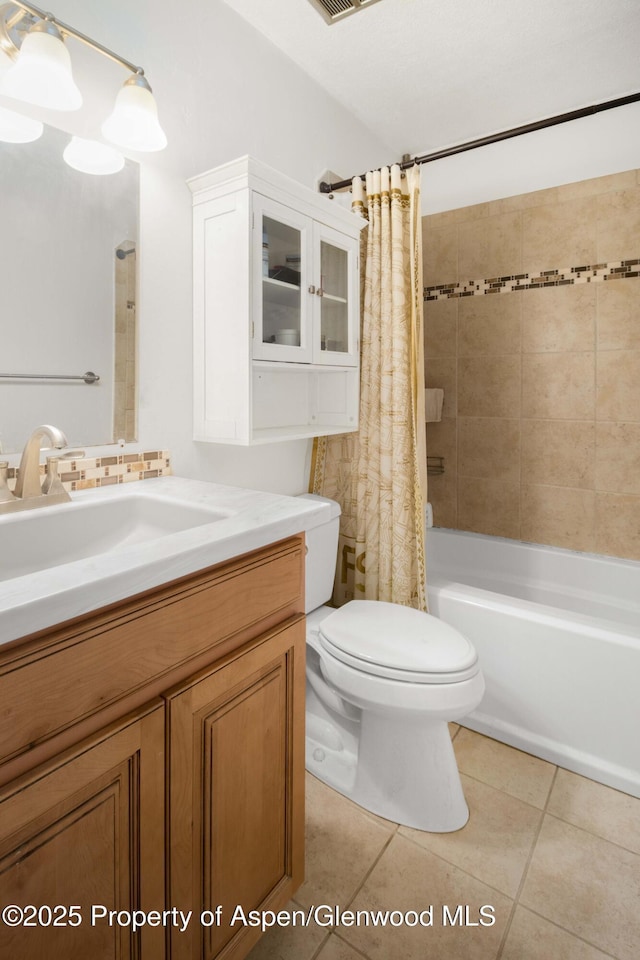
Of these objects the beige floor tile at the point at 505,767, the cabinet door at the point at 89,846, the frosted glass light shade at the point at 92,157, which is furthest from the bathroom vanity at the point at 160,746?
the frosted glass light shade at the point at 92,157

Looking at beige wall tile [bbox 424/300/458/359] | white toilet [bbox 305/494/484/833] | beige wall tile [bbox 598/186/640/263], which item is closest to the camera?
white toilet [bbox 305/494/484/833]

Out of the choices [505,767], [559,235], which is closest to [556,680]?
[505,767]

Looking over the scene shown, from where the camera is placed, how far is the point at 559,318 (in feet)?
7.58

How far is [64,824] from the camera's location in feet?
2.09

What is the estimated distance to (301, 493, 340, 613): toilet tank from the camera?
66.3 inches

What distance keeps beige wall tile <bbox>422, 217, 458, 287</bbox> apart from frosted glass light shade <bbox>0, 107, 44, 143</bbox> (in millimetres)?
1940

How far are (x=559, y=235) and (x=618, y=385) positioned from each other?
71 cm

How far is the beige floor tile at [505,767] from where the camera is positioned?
1.53m

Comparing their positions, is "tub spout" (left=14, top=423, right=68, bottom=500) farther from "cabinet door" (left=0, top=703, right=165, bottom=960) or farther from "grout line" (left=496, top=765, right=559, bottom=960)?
"grout line" (left=496, top=765, right=559, bottom=960)

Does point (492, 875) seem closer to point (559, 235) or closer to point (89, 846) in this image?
point (89, 846)

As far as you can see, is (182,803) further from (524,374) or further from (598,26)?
(598,26)

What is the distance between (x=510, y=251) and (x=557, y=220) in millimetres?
220

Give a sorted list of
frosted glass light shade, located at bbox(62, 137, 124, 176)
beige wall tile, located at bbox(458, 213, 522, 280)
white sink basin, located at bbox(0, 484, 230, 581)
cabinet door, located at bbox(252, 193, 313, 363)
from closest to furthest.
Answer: white sink basin, located at bbox(0, 484, 230, 581), frosted glass light shade, located at bbox(62, 137, 124, 176), cabinet door, located at bbox(252, 193, 313, 363), beige wall tile, located at bbox(458, 213, 522, 280)

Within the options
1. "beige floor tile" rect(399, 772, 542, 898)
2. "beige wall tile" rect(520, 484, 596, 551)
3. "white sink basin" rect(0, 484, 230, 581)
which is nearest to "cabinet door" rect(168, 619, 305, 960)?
"white sink basin" rect(0, 484, 230, 581)
